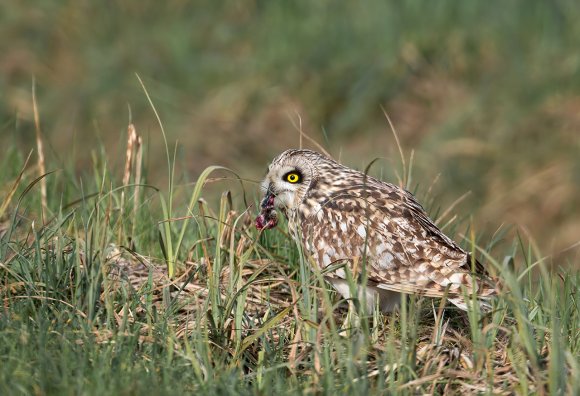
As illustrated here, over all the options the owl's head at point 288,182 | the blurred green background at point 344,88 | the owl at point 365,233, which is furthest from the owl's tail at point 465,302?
the blurred green background at point 344,88

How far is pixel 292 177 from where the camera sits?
5.54m

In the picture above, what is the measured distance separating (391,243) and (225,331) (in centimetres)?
91

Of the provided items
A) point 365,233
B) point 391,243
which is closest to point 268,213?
point 365,233

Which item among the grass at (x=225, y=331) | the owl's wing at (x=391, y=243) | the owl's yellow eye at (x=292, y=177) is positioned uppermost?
the owl's yellow eye at (x=292, y=177)

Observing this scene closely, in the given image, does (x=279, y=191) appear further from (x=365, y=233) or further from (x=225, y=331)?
(x=225, y=331)

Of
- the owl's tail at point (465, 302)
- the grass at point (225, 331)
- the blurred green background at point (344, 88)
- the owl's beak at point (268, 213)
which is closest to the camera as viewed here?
the grass at point (225, 331)

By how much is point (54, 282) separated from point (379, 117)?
6.74m

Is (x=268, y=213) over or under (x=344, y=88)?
under

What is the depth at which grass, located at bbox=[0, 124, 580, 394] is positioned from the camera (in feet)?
13.5

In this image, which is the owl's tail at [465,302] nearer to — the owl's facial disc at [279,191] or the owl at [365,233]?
the owl at [365,233]

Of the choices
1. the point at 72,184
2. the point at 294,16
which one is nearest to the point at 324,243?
the point at 72,184

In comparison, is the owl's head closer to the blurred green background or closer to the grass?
the grass

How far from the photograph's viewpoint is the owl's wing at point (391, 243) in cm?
496

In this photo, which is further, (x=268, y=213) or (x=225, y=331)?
(x=268, y=213)
